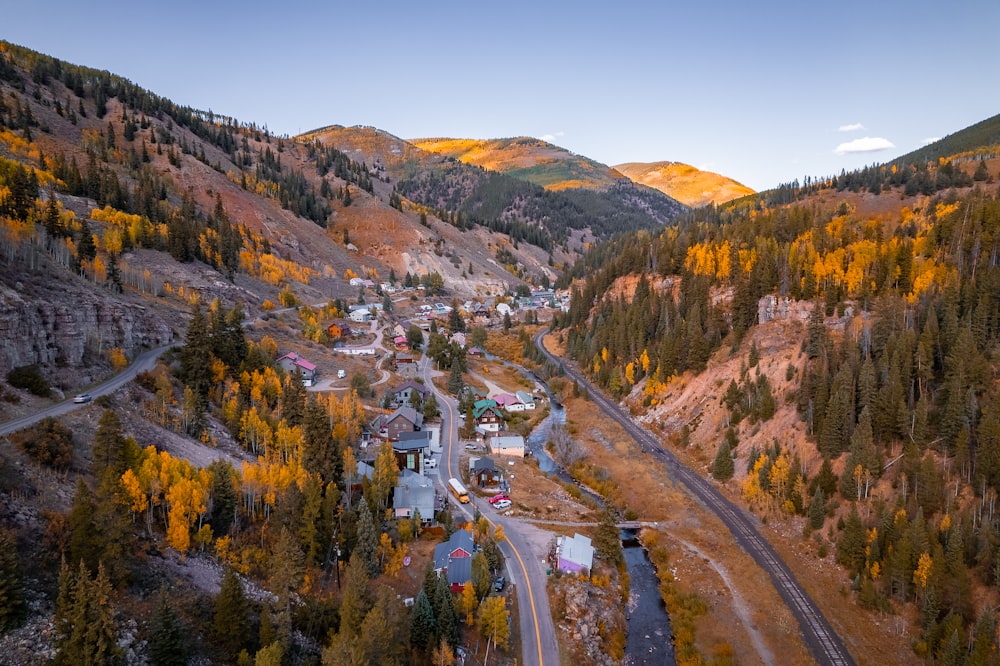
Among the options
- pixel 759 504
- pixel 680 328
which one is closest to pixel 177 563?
pixel 759 504

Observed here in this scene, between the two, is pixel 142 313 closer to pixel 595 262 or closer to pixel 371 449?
pixel 371 449

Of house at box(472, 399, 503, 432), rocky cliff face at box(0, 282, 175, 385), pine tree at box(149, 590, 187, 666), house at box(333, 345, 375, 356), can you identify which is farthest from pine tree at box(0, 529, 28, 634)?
house at box(333, 345, 375, 356)

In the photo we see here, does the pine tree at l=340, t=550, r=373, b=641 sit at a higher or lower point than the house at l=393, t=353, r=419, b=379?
lower

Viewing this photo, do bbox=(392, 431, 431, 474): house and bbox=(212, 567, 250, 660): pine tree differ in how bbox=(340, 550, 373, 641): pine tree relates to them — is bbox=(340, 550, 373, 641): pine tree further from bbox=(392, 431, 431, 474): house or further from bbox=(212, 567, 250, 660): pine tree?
bbox=(392, 431, 431, 474): house

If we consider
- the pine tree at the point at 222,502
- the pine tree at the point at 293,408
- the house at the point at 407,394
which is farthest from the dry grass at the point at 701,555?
the pine tree at the point at 293,408

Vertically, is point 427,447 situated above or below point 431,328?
below

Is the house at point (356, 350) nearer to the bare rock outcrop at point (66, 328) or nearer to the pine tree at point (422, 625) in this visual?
the bare rock outcrop at point (66, 328)
